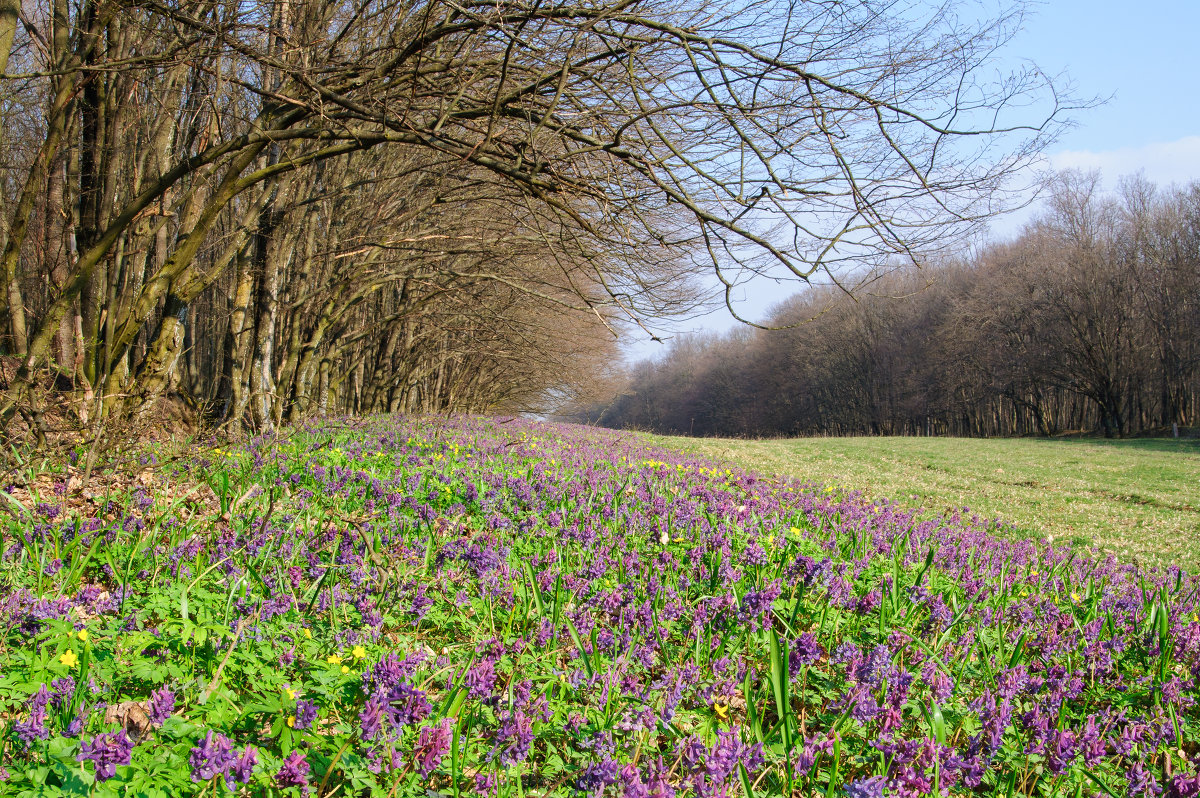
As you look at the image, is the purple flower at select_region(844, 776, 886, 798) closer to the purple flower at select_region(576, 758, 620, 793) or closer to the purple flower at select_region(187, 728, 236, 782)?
the purple flower at select_region(576, 758, 620, 793)

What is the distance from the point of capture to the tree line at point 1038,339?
3856 cm

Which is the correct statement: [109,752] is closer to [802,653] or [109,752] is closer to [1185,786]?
[802,653]

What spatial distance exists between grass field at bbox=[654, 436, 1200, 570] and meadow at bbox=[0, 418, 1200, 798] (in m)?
8.11

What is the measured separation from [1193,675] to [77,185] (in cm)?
1224

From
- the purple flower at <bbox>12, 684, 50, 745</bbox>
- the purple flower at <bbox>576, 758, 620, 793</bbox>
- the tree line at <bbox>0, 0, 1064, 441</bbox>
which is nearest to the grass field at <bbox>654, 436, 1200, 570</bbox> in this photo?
the tree line at <bbox>0, 0, 1064, 441</bbox>

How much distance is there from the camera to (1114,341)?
3953 centimetres

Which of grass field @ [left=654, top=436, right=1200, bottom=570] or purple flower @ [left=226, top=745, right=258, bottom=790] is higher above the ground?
purple flower @ [left=226, top=745, right=258, bottom=790]

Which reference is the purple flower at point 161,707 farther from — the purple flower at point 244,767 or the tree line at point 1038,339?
the tree line at point 1038,339

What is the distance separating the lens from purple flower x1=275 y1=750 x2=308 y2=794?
1637mm

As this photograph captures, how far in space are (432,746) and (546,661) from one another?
2.50 feet

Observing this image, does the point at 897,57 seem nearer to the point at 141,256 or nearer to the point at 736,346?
the point at 141,256

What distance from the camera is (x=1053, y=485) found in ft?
55.4

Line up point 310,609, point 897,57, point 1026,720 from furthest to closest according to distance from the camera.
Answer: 1. point 897,57
2. point 310,609
3. point 1026,720

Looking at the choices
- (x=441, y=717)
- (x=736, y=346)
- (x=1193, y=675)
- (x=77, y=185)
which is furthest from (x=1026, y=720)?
(x=736, y=346)
